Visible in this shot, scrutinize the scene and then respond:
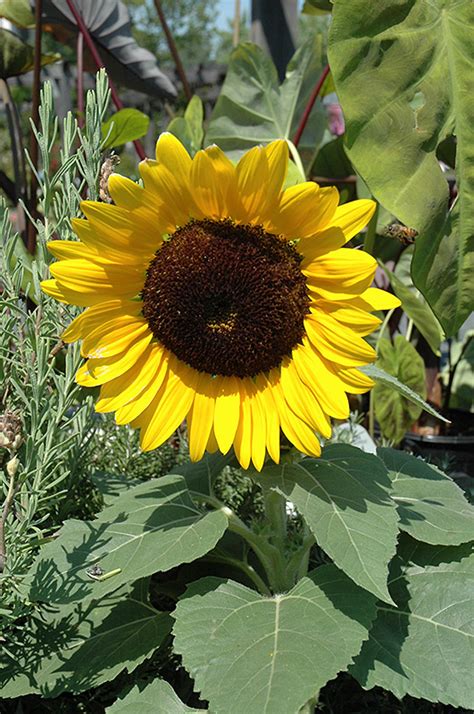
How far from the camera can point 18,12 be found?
Result: 1959 millimetres

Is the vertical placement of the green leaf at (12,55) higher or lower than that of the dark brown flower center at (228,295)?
lower

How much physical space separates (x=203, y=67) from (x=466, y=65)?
12.9 ft

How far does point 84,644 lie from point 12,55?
125cm

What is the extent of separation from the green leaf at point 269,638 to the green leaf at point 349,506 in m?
0.06

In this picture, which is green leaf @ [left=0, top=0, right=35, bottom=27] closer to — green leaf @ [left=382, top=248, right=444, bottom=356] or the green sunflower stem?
green leaf @ [left=382, top=248, right=444, bottom=356]

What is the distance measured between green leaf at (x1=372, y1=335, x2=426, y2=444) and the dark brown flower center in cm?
81

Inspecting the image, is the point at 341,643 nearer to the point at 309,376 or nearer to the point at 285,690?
the point at 285,690

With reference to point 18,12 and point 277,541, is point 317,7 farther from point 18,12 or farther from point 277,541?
point 277,541

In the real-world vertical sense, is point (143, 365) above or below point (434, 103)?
below

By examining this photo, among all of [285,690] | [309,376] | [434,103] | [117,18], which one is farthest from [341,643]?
[117,18]

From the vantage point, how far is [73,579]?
80cm

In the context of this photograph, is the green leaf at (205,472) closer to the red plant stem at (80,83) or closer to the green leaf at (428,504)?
the green leaf at (428,504)

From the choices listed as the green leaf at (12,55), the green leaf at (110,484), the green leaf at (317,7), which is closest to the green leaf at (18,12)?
the green leaf at (12,55)

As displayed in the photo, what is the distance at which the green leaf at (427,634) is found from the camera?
765mm
